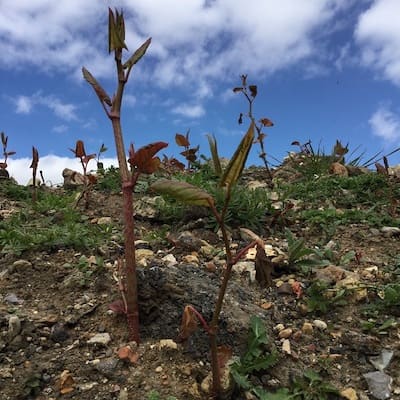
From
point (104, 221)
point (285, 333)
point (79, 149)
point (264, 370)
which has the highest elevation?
point (79, 149)

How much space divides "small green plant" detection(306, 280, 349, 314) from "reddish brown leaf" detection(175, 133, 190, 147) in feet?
12.4

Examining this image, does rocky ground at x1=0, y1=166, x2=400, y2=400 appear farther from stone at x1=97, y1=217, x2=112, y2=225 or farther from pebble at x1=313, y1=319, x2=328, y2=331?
stone at x1=97, y1=217, x2=112, y2=225

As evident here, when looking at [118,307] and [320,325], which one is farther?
[320,325]

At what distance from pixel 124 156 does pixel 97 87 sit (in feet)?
1.16

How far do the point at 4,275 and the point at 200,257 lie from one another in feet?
4.30

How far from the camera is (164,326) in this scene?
8.92 ft

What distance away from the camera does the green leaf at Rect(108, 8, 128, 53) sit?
2379mm

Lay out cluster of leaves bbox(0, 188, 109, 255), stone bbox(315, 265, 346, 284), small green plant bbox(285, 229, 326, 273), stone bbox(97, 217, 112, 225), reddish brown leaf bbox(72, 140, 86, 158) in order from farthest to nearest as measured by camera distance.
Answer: reddish brown leaf bbox(72, 140, 86, 158), stone bbox(97, 217, 112, 225), cluster of leaves bbox(0, 188, 109, 255), small green plant bbox(285, 229, 326, 273), stone bbox(315, 265, 346, 284)

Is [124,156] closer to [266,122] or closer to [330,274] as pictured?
[330,274]

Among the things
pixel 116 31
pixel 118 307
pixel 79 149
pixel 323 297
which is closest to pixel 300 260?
pixel 323 297

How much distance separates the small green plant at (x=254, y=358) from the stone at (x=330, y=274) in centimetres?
84

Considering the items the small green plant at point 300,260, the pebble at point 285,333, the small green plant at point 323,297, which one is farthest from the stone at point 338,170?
the pebble at point 285,333

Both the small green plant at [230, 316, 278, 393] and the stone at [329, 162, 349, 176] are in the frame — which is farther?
the stone at [329, 162, 349, 176]

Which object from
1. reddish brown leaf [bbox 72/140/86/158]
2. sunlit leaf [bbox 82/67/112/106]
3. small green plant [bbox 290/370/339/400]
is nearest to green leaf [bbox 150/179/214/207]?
sunlit leaf [bbox 82/67/112/106]
